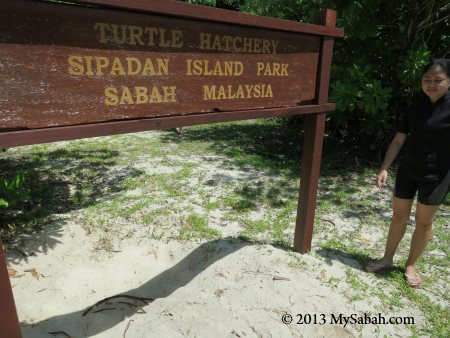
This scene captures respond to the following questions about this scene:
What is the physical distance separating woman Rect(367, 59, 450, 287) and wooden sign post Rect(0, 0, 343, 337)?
84 centimetres

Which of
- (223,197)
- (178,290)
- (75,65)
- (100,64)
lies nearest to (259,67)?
(100,64)

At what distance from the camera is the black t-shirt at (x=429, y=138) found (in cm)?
239

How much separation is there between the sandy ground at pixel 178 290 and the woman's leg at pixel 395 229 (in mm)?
212

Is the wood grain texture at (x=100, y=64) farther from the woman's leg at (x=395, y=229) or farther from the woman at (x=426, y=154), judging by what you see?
the woman's leg at (x=395, y=229)

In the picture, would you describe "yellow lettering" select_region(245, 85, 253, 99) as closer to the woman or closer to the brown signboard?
the brown signboard

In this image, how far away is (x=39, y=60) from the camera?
1.45 metres

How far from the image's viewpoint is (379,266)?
2.96m

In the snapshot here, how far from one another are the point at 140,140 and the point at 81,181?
7.97ft

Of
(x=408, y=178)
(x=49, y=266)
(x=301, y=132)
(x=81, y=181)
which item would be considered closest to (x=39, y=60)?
(x=49, y=266)

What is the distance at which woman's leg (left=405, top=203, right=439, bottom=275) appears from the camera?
8.38 feet

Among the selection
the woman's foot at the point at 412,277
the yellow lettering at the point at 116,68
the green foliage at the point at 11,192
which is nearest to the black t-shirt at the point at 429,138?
the woman's foot at the point at 412,277

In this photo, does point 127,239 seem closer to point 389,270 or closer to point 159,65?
point 159,65

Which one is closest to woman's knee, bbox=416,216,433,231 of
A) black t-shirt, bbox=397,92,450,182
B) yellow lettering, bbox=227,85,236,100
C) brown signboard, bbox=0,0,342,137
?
black t-shirt, bbox=397,92,450,182

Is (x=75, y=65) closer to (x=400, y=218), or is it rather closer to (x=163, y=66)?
(x=163, y=66)
